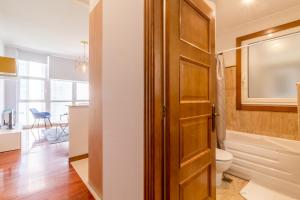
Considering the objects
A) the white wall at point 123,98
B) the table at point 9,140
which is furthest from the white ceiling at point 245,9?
the table at point 9,140

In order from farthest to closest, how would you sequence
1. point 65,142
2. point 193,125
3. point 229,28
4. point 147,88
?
point 65,142
point 229,28
point 193,125
point 147,88

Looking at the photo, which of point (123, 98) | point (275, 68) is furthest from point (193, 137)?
point (275, 68)

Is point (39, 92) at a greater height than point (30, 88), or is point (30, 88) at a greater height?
point (30, 88)

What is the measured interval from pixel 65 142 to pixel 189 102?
3639mm

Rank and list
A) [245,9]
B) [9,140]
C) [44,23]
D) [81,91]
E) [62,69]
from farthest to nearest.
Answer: [81,91]
[62,69]
[44,23]
[9,140]
[245,9]

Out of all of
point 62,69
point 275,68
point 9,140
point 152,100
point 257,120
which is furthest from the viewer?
point 62,69

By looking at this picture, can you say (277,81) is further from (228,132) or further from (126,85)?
(126,85)

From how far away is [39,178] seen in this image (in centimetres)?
205

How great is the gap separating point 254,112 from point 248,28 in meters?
1.49

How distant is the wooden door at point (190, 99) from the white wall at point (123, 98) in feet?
0.59

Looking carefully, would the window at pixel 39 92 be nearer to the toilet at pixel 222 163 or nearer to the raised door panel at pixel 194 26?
the toilet at pixel 222 163

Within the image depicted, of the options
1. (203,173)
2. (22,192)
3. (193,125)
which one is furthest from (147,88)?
(22,192)

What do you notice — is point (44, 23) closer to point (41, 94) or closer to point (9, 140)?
point (9, 140)

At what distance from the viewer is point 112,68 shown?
1253 mm
